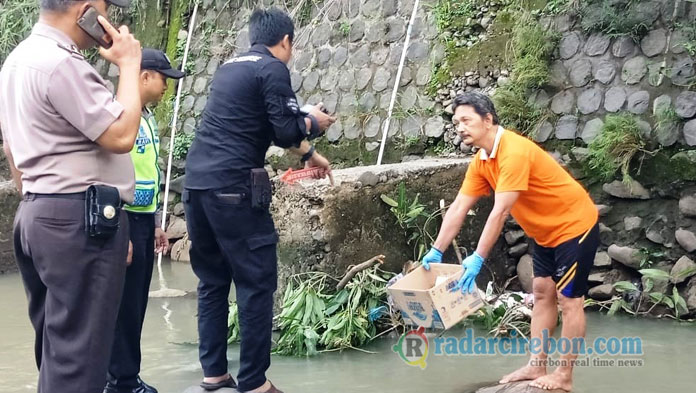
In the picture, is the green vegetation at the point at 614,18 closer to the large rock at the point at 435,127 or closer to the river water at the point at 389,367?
the large rock at the point at 435,127

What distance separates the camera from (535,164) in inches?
166

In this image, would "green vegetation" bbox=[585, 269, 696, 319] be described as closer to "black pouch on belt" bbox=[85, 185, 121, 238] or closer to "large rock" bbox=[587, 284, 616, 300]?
"large rock" bbox=[587, 284, 616, 300]

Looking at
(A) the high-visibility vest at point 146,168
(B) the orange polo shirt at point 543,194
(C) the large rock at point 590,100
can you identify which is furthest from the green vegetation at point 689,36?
(A) the high-visibility vest at point 146,168

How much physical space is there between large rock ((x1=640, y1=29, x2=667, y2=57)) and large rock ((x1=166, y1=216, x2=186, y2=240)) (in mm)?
5218

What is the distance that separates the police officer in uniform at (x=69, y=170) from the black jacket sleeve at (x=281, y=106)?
3.61 ft

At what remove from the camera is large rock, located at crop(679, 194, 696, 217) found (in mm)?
5977

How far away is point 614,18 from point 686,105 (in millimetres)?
877

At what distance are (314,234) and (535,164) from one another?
1.94m

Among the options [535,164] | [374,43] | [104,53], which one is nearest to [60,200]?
[104,53]

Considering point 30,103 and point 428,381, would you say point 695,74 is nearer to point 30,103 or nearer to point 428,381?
point 428,381

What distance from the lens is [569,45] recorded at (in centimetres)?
669

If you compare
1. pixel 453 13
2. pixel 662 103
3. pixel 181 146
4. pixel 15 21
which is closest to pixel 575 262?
pixel 662 103

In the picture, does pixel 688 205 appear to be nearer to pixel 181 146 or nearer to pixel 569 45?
pixel 569 45

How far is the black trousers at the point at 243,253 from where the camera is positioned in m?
4.00
